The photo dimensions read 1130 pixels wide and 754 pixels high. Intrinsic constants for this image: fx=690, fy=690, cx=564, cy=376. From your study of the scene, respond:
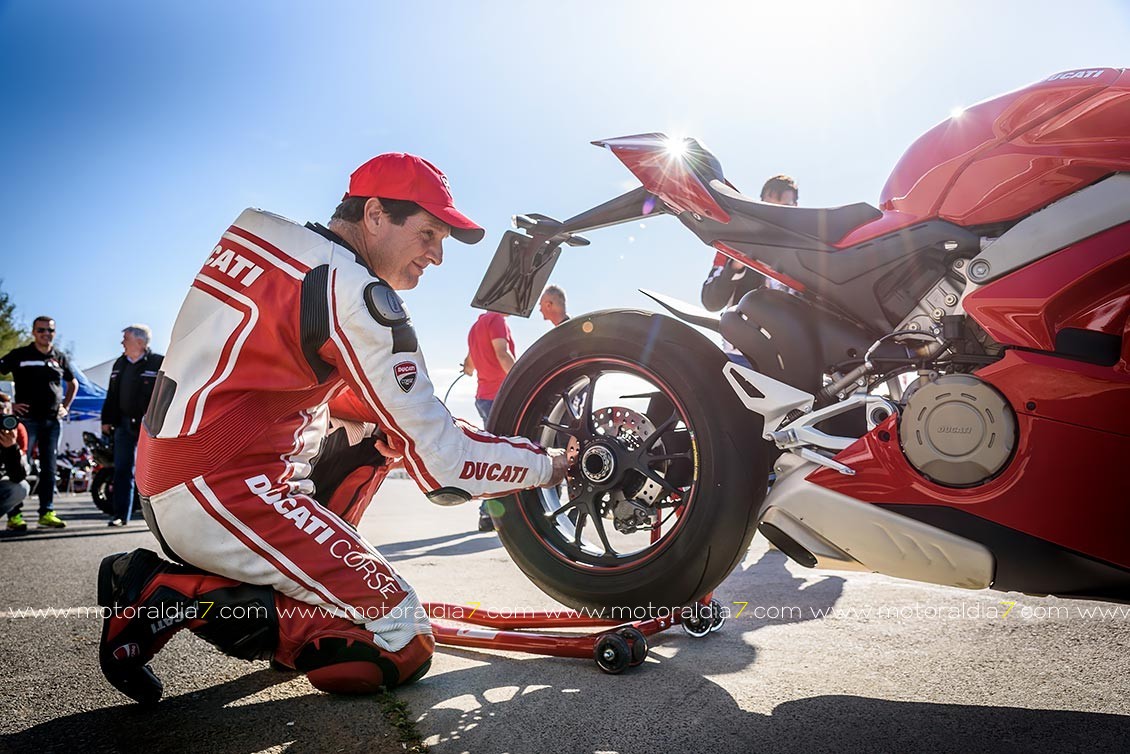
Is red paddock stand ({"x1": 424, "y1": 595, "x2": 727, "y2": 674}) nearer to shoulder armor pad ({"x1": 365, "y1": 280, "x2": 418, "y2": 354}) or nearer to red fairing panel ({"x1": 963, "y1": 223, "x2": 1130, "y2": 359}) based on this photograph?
shoulder armor pad ({"x1": 365, "y1": 280, "x2": 418, "y2": 354})

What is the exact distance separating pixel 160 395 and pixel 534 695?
4.05ft

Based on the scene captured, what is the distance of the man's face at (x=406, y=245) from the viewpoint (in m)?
2.01

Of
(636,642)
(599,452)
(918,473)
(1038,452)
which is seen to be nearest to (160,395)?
(599,452)

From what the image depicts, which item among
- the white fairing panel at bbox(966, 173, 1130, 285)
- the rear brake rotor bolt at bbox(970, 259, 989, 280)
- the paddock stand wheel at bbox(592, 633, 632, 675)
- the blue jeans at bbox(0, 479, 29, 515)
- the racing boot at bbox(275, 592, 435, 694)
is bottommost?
the blue jeans at bbox(0, 479, 29, 515)

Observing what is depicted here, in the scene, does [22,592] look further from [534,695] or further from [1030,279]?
[1030,279]

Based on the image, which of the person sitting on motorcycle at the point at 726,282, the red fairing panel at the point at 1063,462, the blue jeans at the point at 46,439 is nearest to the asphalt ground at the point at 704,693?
the red fairing panel at the point at 1063,462

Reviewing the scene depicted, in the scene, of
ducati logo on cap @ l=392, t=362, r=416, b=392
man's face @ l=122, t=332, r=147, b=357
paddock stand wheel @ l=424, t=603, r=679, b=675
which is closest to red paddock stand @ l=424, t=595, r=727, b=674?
paddock stand wheel @ l=424, t=603, r=679, b=675

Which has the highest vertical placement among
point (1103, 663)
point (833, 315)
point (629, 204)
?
point (629, 204)

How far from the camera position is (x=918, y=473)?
154 cm

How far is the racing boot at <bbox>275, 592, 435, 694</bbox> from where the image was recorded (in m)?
1.66

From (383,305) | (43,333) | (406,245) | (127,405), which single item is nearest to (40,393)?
(43,333)

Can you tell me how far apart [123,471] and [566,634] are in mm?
5236

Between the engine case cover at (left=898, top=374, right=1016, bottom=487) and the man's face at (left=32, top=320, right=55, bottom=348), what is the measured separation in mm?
7001

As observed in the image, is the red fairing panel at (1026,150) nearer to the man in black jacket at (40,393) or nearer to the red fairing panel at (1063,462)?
the red fairing panel at (1063,462)
